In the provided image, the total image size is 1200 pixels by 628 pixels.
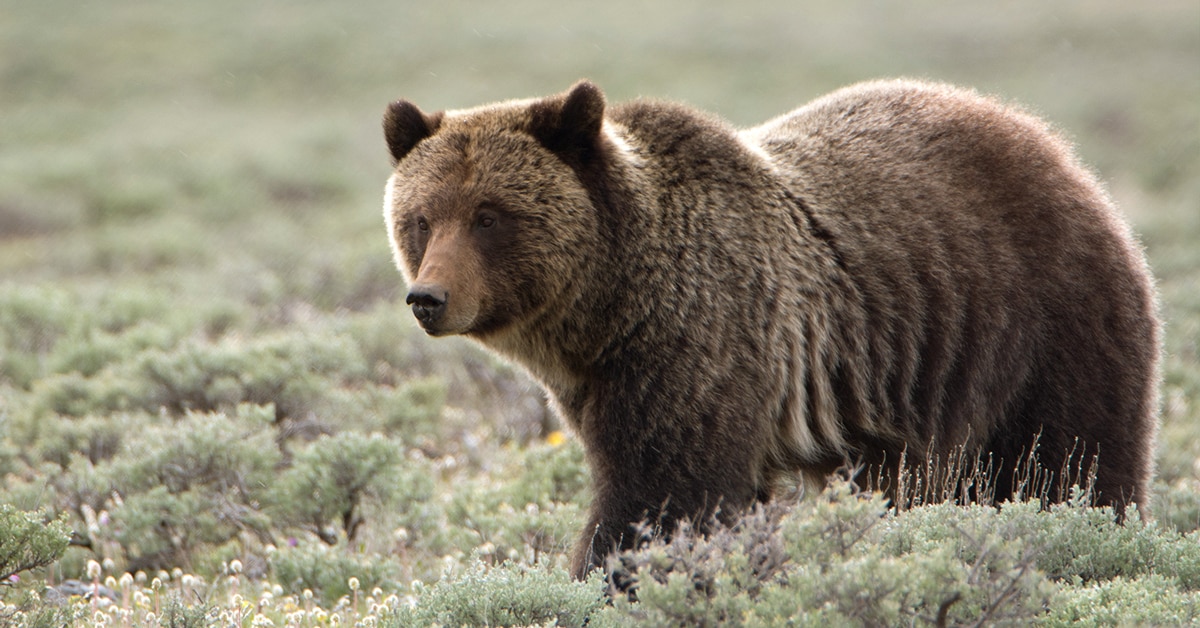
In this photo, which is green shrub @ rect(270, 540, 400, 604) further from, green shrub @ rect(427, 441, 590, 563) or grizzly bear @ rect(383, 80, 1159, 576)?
grizzly bear @ rect(383, 80, 1159, 576)

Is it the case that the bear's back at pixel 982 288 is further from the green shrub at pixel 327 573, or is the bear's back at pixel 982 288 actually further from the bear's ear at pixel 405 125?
the green shrub at pixel 327 573

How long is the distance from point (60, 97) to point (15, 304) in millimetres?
24906

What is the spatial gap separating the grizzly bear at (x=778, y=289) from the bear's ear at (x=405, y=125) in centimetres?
1

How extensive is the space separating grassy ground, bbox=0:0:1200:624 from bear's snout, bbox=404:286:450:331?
0.97 m

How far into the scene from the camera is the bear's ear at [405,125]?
16.4 feet

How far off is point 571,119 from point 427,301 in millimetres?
944

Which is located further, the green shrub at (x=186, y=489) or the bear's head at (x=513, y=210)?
the green shrub at (x=186, y=489)

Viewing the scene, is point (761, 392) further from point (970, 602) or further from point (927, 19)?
point (927, 19)

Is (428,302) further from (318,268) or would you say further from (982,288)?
(318,268)

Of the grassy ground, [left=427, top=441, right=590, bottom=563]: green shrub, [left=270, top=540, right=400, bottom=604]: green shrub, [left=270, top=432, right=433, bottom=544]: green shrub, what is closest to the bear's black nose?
the grassy ground

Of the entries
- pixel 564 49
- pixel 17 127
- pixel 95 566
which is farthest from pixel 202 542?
pixel 564 49

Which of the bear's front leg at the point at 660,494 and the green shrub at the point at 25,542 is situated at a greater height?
the bear's front leg at the point at 660,494

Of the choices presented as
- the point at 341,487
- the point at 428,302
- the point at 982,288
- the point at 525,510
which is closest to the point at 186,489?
the point at 341,487

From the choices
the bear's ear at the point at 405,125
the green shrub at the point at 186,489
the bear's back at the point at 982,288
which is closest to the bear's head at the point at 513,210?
the bear's ear at the point at 405,125
